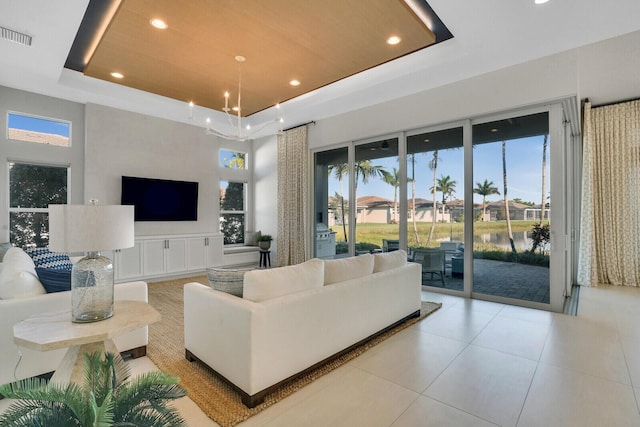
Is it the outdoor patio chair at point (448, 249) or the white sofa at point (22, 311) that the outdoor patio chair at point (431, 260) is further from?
the white sofa at point (22, 311)

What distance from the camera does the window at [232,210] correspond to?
7434 mm

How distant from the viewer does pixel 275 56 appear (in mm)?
3721

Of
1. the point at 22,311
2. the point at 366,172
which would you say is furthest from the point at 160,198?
the point at 22,311

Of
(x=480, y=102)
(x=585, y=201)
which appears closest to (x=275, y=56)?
(x=480, y=102)

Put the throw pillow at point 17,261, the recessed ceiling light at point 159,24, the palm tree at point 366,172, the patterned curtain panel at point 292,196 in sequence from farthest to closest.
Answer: the patterned curtain panel at point 292,196 < the palm tree at point 366,172 < the recessed ceiling light at point 159,24 < the throw pillow at point 17,261

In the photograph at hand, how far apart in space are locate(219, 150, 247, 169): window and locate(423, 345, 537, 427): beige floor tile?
6.48 m

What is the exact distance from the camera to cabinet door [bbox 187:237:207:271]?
243 inches

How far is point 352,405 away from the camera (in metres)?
1.93

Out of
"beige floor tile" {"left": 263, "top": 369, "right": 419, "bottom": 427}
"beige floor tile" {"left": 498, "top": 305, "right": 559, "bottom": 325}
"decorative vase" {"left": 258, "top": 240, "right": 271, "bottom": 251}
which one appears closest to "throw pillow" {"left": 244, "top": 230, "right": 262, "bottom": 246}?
"decorative vase" {"left": 258, "top": 240, "right": 271, "bottom": 251}

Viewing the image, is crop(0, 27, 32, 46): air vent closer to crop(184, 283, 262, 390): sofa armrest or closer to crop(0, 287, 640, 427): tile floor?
crop(184, 283, 262, 390): sofa armrest

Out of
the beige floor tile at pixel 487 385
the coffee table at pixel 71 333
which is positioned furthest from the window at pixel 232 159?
the beige floor tile at pixel 487 385

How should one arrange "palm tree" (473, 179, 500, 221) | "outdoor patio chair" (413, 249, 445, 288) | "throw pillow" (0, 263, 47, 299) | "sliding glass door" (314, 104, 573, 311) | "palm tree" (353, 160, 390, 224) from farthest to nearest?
"palm tree" (353, 160, 390, 224) < "outdoor patio chair" (413, 249, 445, 288) < "palm tree" (473, 179, 500, 221) < "sliding glass door" (314, 104, 573, 311) < "throw pillow" (0, 263, 47, 299)

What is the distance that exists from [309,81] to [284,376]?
389 cm

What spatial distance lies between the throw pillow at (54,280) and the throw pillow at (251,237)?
5.07 meters
